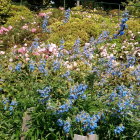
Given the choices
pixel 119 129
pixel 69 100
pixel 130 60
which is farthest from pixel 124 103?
pixel 130 60

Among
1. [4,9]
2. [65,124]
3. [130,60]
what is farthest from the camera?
[4,9]

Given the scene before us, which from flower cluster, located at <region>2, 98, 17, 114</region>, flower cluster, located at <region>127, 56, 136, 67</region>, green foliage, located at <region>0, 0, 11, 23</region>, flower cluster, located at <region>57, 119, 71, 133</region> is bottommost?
green foliage, located at <region>0, 0, 11, 23</region>

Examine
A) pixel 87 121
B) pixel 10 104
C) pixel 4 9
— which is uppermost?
pixel 87 121

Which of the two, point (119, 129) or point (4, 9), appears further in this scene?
point (4, 9)

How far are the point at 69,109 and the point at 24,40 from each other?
5.13 meters

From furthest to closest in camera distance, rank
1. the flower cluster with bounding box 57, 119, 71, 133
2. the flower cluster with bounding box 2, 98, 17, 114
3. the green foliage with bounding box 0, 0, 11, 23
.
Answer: the green foliage with bounding box 0, 0, 11, 23
the flower cluster with bounding box 2, 98, 17, 114
the flower cluster with bounding box 57, 119, 71, 133

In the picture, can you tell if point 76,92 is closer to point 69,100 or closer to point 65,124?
point 69,100

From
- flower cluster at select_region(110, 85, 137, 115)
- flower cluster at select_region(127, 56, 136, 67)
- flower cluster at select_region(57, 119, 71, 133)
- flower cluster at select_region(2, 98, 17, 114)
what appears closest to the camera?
flower cluster at select_region(57, 119, 71, 133)

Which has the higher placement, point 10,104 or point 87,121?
point 87,121

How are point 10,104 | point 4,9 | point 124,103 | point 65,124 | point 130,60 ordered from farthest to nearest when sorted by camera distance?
point 4,9 < point 130,60 < point 10,104 < point 124,103 < point 65,124

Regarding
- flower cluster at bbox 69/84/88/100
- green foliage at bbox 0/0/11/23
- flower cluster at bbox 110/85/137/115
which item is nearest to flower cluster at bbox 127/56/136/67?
flower cluster at bbox 110/85/137/115

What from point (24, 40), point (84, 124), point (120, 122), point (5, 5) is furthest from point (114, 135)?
point (5, 5)

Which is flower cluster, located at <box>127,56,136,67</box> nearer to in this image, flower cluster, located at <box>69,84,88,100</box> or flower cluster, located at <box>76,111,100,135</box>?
flower cluster, located at <box>69,84,88,100</box>

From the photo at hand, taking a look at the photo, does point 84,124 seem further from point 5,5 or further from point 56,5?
point 56,5
